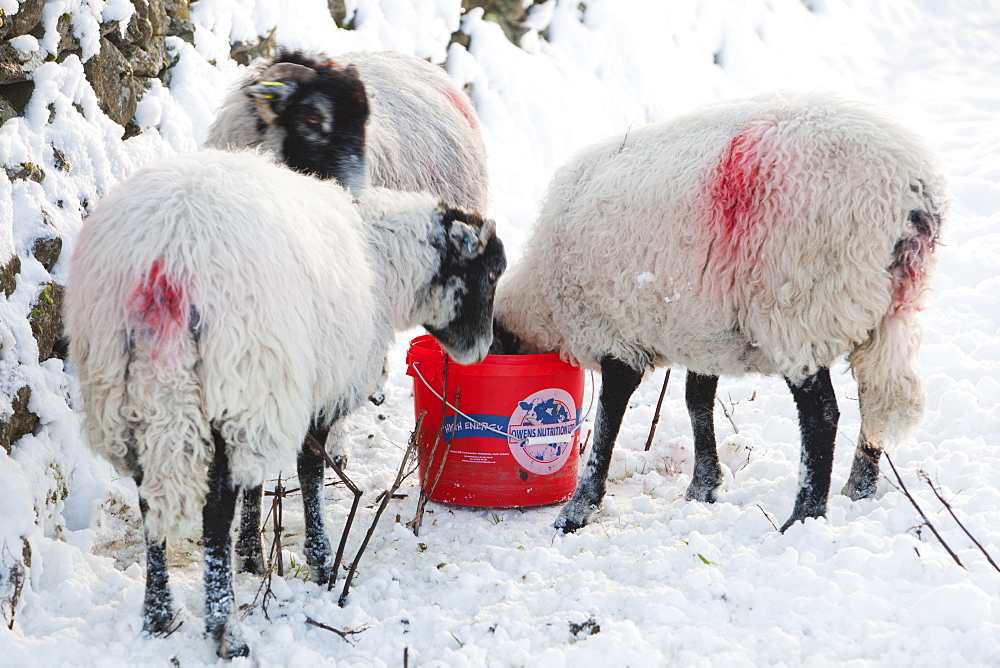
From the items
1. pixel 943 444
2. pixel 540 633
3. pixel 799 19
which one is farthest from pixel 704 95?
pixel 540 633

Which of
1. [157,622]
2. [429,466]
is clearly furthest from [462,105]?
[157,622]

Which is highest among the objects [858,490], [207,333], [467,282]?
[207,333]

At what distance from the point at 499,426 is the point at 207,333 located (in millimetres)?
1728

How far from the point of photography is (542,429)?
391 centimetres

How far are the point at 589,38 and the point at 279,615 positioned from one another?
8513 mm

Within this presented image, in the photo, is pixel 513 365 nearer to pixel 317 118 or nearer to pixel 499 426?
pixel 499 426

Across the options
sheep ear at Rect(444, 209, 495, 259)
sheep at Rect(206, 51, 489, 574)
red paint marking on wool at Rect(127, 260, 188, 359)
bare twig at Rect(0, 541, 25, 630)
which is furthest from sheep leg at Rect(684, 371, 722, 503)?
bare twig at Rect(0, 541, 25, 630)

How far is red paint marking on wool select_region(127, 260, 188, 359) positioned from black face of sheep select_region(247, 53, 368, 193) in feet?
5.11

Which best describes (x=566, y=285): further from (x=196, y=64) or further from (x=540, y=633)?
(x=196, y=64)

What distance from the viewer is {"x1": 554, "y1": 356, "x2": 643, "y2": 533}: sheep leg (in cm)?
379

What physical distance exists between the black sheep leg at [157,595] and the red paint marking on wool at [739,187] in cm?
220

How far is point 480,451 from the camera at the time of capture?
3914 millimetres

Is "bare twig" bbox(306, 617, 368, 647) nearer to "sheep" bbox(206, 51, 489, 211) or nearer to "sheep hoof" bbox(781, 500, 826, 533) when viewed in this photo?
"sheep hoof" bbox(781, 500, 826, 533)

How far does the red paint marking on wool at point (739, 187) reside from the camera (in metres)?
3.18
